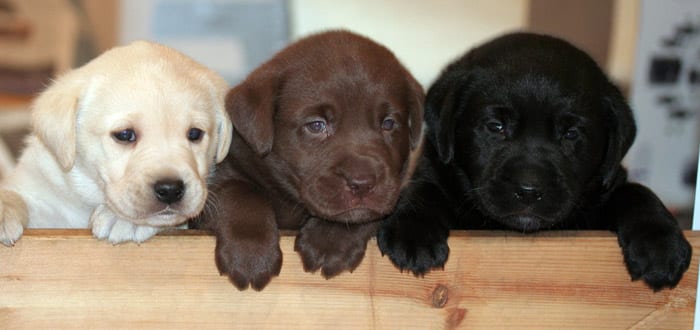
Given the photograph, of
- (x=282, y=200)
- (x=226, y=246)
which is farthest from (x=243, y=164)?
(x=226, y=246)

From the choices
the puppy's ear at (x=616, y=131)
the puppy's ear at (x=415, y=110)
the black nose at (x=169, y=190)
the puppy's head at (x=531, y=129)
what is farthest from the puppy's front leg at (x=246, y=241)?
the puppy's ear at (x=616, y=131)

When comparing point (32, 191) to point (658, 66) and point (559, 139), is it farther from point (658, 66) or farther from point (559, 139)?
point (658, 66)

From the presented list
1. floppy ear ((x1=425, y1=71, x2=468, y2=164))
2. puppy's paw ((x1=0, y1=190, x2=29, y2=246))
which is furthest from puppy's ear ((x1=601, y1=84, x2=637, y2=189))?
puppy's paw ((x1=0, y1=190, x2=29, y2=246))

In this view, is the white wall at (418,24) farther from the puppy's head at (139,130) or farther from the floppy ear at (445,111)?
the puppy's head at (139,130)

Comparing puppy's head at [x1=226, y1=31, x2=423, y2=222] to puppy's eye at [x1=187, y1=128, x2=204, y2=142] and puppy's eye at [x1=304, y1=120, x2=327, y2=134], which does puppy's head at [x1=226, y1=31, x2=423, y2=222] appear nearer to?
puppy's eye at [x1=304, y1=120, x2=327, y2=134]

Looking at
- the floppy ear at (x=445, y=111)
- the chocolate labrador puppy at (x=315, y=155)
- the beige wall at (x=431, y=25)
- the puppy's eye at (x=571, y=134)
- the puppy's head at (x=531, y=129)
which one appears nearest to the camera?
the chocolate labrador puppy at (x=315, y=155)

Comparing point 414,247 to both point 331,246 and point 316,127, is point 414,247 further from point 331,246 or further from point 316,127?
point 316,127
